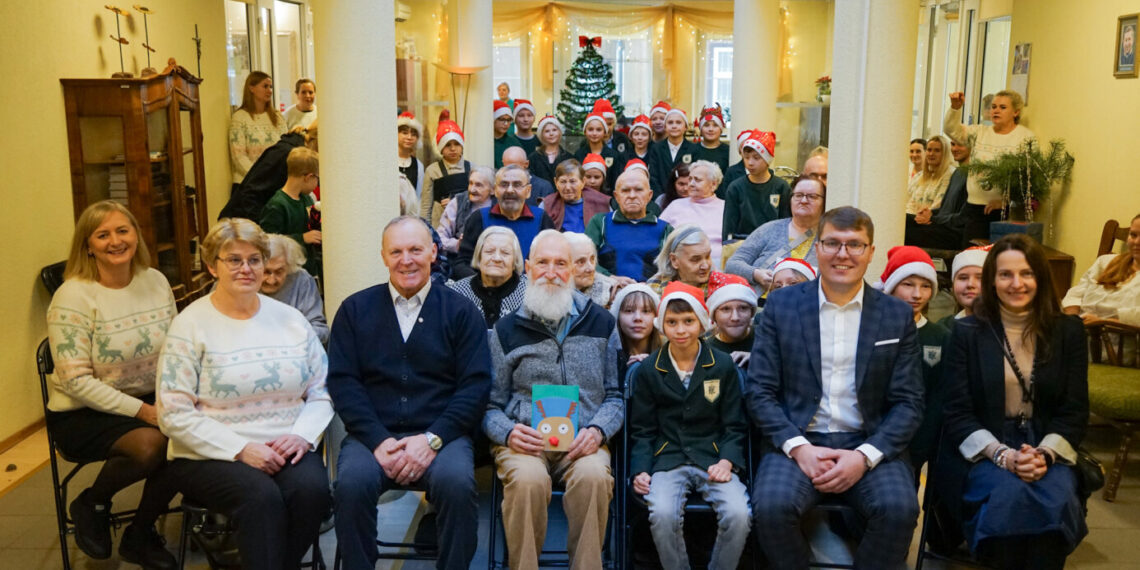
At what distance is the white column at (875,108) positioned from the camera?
183 inches

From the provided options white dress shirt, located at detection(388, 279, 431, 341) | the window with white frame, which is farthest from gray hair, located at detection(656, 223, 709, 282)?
the window with white frame

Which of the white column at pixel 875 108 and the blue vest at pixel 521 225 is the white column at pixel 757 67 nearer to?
the blue vest at pixel 521 225

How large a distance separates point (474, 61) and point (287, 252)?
4.71 metres

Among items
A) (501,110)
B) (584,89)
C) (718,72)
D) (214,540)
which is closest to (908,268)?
(214,540)

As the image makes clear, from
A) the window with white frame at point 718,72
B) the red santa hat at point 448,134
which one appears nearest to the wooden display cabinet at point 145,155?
the red santa hat at point 448,134

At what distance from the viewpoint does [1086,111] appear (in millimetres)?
7949

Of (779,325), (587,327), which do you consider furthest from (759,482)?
(587,327)

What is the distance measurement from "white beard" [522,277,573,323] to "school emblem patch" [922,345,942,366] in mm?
1395

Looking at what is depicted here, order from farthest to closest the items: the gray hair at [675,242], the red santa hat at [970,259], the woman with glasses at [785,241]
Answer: the woman with glasses at [785,241] < the gray hair at [675,242] < the red santa hat at [970,259]

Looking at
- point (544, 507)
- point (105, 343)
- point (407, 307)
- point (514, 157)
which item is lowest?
point (544, 507)

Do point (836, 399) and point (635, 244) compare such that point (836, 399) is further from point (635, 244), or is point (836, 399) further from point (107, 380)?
point (107, 380)

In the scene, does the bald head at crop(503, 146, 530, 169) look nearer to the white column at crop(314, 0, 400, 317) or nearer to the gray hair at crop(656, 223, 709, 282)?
the gray hair at crop(656, 223, 709, 282)

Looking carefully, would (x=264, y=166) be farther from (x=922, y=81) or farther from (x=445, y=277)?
(x=922, y=81)

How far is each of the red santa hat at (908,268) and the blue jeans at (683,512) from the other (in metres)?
1.09
